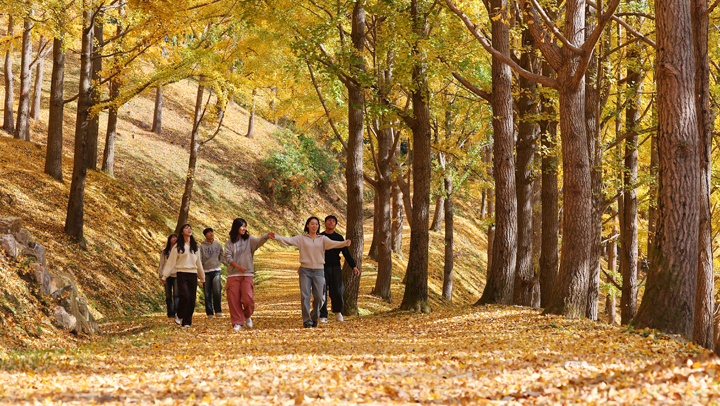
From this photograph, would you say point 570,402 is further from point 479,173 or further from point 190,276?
point 479,173

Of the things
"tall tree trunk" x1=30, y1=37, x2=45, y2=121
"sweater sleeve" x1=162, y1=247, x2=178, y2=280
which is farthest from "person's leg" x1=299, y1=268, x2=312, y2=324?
"tall tree trunk" x1=30, y1=37, x2=45, y2=121

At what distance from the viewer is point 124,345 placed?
24.0ft

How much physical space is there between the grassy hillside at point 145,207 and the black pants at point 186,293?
207cm

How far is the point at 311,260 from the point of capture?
8.97 meters

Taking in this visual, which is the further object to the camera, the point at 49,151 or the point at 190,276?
the point at 49,151

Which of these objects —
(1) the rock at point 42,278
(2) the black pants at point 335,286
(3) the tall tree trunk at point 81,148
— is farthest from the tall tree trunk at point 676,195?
(3) the tall tree trunk at point 81,148

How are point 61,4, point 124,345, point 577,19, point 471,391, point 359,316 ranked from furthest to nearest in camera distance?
point 61,4 → point 359,316 → point 577,19 → point 124,345 → point 471,391

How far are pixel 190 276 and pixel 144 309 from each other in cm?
408

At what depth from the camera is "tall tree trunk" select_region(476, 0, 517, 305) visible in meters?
11.1

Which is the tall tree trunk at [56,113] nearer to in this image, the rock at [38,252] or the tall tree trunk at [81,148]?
the tall tree trunk at [81,148]

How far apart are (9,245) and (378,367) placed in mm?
6068

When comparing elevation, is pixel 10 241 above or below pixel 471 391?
above

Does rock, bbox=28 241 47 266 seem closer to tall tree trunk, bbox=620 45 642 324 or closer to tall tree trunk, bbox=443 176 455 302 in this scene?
tall tree trunk, bbox=443 176 455 302

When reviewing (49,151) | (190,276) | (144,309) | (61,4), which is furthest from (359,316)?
(49,151)
